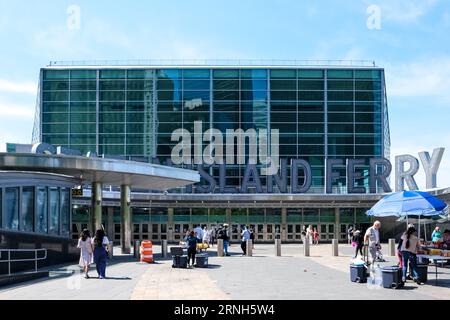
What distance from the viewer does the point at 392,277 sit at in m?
17.0

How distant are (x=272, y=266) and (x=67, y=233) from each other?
9.29 m

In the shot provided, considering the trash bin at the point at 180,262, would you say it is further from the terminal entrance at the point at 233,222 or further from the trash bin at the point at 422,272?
the terminal entrance at the point at 233,222

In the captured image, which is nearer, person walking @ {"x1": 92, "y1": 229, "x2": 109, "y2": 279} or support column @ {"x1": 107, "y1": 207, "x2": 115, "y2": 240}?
person walking @ {"x1": 92, "y1": 229, "x2": 109, "y2": 279}

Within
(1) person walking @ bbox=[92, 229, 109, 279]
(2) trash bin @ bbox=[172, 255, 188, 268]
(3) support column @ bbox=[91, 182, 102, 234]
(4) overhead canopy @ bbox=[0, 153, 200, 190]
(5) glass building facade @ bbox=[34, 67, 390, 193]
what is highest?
(5) glass building facade @ bbox=[34, 67, 390, 193]

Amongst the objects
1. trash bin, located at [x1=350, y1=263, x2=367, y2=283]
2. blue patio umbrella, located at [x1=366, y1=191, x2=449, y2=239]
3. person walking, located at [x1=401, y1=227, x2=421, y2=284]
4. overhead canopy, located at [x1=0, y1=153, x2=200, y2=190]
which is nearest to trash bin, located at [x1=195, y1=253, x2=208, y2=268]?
overhead canopy, located at [x1=0, y1=153, x2=200, y2=190]

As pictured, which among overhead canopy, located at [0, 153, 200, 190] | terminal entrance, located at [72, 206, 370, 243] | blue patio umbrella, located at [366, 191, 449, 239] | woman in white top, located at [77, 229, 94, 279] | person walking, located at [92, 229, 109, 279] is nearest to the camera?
blue patio umbrella, located at [366, 191, 449, 239]

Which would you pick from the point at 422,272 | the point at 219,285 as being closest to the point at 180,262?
the point at 219,285

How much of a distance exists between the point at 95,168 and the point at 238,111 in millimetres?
37869

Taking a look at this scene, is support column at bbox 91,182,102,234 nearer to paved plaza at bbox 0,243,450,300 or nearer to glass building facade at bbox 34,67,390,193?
paved plaza at bbox 0,243,450,300

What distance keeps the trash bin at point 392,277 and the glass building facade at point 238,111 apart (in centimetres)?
4826

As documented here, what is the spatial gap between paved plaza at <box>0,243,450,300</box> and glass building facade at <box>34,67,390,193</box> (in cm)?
4129

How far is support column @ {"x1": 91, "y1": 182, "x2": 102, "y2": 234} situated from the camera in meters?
32.6

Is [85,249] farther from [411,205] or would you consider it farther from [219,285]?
[411,205]
